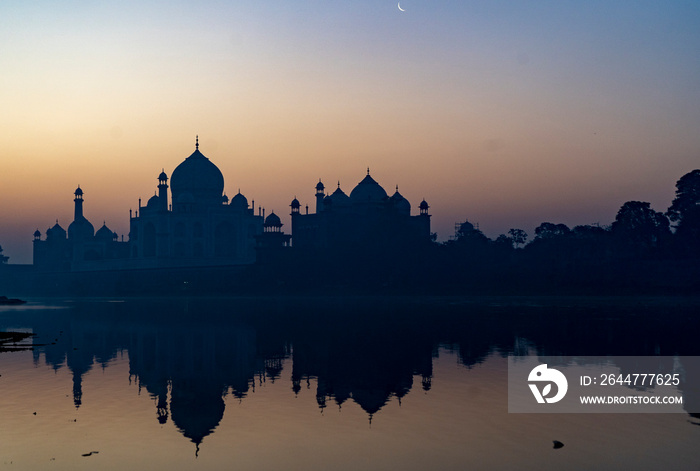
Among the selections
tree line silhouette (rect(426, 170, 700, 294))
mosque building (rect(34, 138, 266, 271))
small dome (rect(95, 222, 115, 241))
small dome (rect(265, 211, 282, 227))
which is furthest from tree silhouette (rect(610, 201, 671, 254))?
small dome (rect(95, 222, 115, 241))

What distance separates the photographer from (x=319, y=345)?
37.4 meters

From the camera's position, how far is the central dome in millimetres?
114812

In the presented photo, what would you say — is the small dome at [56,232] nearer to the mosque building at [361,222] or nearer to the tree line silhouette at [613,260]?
the mosque building at [361,222]

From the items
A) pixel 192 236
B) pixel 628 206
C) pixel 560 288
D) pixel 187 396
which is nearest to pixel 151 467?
pixel 187 396

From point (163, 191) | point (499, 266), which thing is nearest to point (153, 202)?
point (163, 191)

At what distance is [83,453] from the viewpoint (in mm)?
16906

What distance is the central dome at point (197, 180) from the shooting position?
11481cm

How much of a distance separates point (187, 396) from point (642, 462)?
1330 centimetres

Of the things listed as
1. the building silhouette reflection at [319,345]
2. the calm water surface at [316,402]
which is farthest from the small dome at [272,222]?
the calm water surface at [316,402]

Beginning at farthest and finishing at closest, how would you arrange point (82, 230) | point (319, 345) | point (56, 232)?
1. point (56, 232)
2. point (82, 230)
3. point (319, 345)

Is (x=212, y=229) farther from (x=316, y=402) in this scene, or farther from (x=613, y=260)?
(x=316, y=402)
